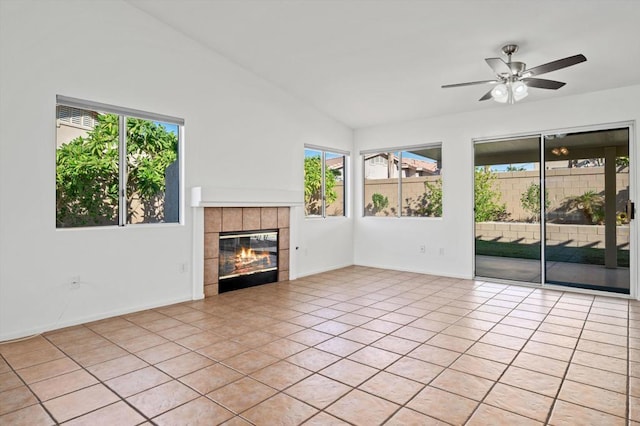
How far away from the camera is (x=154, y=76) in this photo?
14.1 ft

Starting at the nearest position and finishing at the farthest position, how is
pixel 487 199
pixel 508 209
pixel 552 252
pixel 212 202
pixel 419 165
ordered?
pixel 212 202, pixel 552 252, pixel 508 209, pixel 487 199, pixel 419 165

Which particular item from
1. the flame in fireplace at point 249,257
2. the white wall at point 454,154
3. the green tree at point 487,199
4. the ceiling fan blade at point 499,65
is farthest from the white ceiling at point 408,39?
the flame in fireplace at point 249,257

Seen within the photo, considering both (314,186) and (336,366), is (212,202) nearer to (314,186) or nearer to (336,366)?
(314,186)

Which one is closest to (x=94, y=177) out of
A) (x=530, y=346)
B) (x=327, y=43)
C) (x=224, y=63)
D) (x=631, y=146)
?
(x=224, y=63)

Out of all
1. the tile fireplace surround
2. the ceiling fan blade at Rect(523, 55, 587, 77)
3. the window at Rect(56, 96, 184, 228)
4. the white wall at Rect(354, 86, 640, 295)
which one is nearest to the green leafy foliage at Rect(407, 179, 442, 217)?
the white wall at Rect(354, 86, 640, 295)

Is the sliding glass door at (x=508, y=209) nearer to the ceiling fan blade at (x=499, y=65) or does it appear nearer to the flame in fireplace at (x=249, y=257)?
the ceiling fan blade at (x=499, y=65)

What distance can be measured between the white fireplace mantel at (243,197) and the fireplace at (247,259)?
430 millimetres

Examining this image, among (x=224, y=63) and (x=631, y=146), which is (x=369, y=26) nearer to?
(x=224, y=63)

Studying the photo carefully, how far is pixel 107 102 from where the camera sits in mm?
3947

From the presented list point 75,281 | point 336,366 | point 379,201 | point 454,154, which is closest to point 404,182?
point 379,201

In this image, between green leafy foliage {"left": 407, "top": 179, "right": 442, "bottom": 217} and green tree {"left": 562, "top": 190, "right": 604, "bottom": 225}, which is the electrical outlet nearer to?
green leafy foliage {"left": 407, "top": 179, "right": 442, "bottom": 217}

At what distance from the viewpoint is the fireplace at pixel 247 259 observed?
16.7ft

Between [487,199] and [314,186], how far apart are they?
2699 mm

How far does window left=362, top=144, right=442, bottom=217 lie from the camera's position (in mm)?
6355
